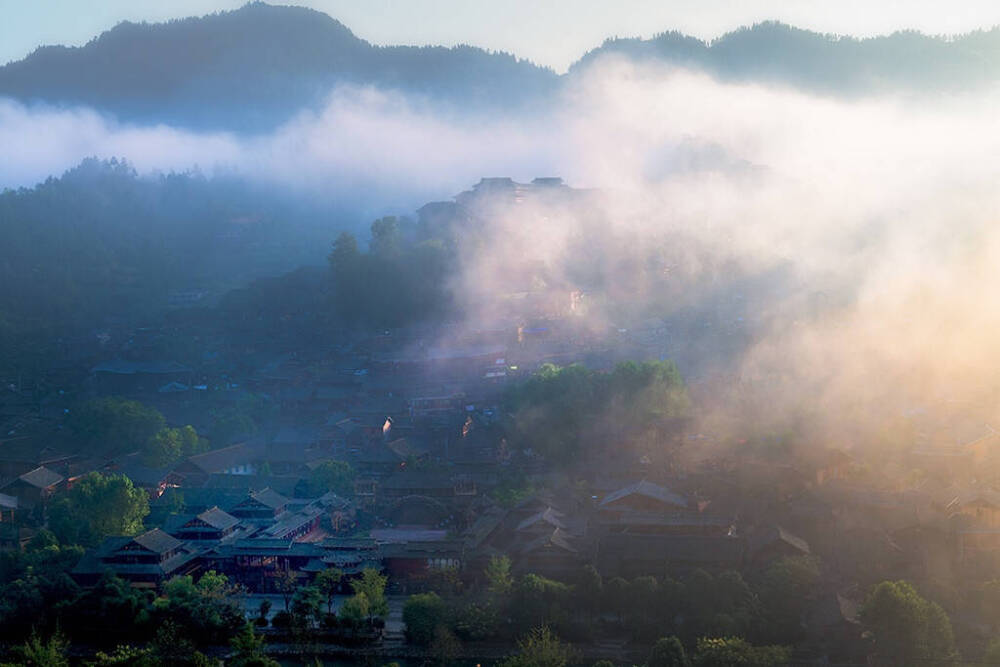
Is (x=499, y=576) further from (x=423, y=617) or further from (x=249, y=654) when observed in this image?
(x=249, y=654)

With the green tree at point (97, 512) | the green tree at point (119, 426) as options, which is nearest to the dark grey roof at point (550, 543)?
the green tree at point (97, 512)

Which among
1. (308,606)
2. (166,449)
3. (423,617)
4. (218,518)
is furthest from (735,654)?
(166,449)

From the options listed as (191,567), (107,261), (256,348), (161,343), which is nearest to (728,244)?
(256,348)

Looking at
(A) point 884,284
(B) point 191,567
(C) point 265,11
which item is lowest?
(B) point 191,567

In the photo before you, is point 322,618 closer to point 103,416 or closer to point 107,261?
point 103,416

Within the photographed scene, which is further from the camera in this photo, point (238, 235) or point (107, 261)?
point (238, 235)
